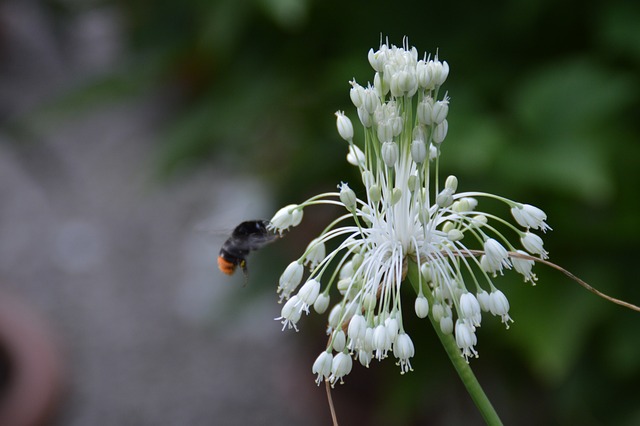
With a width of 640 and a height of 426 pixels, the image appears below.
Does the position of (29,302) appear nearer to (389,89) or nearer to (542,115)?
(542,115)

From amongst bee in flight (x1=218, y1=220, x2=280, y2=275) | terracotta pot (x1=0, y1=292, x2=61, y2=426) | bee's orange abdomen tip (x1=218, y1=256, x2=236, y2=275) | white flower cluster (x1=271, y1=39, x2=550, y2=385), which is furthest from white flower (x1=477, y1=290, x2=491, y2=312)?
terracotta pot (x1=0, y1=292, x2=61, y2=426)

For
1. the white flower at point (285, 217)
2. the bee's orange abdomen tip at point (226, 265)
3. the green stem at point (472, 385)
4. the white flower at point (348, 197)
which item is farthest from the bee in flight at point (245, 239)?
the green stem at point (472, 385)

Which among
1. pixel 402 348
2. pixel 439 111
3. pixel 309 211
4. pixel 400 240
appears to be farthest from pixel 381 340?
pixel 309 211

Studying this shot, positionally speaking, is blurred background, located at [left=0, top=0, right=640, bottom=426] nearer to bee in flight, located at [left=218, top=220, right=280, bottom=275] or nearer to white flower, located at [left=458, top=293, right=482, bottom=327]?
bee in flight, located at [left=218, top=220, right=280, bottom=275]

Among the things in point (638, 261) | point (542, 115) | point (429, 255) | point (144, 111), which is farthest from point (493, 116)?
point (144, 111)

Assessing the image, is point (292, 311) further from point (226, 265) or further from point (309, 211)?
point (309, 211)

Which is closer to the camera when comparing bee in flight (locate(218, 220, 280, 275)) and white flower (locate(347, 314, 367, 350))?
white flower (locate(347, 314, 367, 350))

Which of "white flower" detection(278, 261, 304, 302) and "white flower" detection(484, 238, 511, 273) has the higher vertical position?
"white flower" detection(278, 261, 304, 302)
